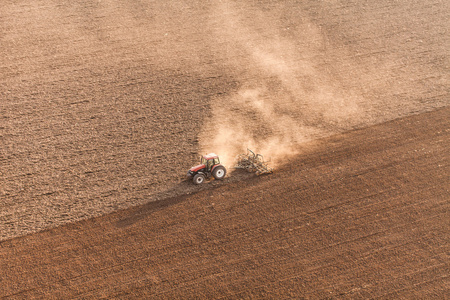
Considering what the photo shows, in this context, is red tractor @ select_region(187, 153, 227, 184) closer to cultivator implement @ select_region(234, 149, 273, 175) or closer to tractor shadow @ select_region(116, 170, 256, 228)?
tractor shadow @ select_region(116, 170, 256, 228)

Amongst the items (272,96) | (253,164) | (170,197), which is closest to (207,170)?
A: (170,197)

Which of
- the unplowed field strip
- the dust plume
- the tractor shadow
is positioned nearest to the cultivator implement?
the tractor shadow

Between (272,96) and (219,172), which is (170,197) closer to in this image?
(219,172)

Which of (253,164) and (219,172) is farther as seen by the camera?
(253,164)

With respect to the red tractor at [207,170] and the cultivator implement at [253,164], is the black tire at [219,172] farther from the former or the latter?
the cultivator implement at [253,164]

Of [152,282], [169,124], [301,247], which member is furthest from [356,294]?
[169,124]

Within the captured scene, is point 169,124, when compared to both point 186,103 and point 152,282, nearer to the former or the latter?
point 186,103
